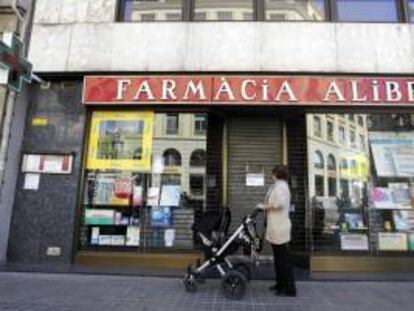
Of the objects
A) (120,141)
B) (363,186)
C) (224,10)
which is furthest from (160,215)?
(224,10)

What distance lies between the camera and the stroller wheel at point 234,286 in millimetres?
5910

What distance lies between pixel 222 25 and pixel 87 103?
330 centimetres

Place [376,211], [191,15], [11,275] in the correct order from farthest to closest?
[191,15] < [376,211] < [11,275]

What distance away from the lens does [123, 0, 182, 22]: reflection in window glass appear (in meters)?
9.05

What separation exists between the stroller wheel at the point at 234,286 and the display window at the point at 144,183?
101 inches

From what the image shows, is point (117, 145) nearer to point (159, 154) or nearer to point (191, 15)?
point (159, 154)

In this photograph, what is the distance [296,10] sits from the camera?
894 cm

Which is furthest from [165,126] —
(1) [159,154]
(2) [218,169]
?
(2) [218,169]

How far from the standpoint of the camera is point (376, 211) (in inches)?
330

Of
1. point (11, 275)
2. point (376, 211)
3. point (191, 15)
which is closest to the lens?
point (11, 275)

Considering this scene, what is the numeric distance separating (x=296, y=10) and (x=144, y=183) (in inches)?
198

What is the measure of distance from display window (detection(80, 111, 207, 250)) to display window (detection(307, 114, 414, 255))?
2494 mm

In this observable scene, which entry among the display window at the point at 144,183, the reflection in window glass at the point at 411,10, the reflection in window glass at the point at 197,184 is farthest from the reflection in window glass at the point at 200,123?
the reflection in window glass at the point at 411,10

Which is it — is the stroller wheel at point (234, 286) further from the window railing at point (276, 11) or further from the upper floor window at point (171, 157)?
the window railing at point (276, 11)
